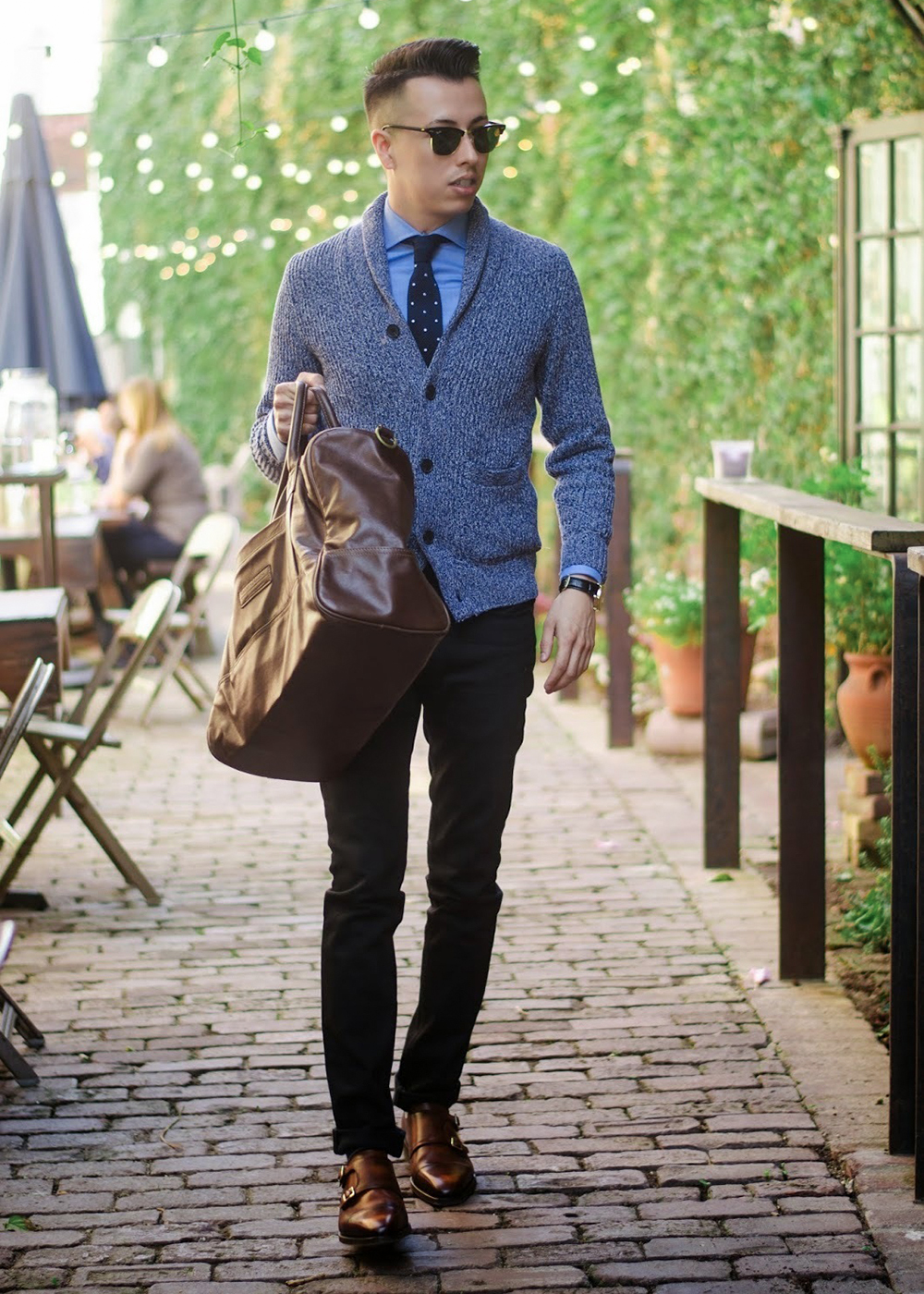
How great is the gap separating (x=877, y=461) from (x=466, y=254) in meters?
4.80

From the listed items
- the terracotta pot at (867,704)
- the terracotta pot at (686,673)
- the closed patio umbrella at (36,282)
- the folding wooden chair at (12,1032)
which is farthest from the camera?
the closed patio umbrella at (36,282)

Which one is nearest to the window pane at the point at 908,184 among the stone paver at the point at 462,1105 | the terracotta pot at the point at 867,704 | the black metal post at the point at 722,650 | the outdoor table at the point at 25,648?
the terracotta pot at the point at 867,704

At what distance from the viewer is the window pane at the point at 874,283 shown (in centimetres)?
756

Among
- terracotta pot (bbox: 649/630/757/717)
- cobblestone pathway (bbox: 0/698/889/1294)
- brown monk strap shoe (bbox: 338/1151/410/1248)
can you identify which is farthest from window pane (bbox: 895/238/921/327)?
brown monk strap shoe (bbox: 338/1151/410/1248)

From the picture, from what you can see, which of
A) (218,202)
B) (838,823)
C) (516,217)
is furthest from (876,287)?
(218,202)

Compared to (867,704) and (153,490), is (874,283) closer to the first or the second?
(867,704)

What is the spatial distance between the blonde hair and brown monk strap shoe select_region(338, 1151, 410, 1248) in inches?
308

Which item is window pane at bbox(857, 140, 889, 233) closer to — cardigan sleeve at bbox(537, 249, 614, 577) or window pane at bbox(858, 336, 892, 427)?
window pane at bbox(858, 336, 892, 427)

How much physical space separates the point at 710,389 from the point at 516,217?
11.0ft

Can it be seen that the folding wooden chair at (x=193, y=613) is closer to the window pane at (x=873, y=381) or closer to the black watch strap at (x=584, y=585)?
the window pane at (x=873, y=381)

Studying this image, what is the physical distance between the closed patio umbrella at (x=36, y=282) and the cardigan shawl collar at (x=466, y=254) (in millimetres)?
7213

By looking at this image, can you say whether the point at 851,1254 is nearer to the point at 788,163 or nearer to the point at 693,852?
the point at 693,852

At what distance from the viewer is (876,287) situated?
25.0ft

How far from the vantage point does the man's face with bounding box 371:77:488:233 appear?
3.10m
